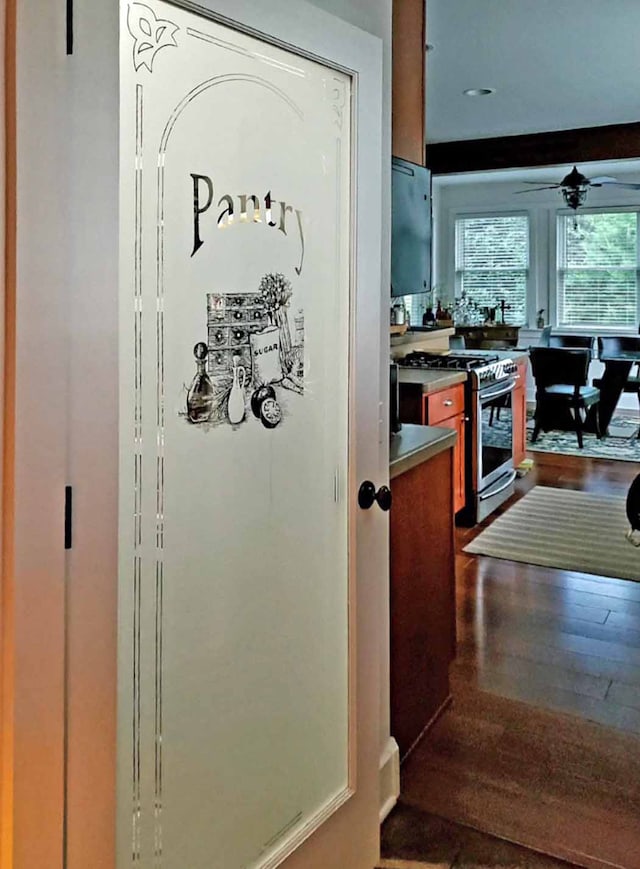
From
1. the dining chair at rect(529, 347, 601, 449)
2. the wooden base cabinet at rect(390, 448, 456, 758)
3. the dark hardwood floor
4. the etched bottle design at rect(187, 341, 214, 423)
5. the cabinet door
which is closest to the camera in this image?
the etched bottle design at rect(187, 341, 214, 423)

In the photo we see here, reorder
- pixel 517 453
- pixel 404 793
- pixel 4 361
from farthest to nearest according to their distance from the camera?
1. pixel 517 453
2. pixel 404 793
3. pixel 4 361

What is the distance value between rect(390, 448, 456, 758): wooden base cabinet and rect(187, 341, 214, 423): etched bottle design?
909mm

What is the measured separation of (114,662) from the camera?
4.25 ft

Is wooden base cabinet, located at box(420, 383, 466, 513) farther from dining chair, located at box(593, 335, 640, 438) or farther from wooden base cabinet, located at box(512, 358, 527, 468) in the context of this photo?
dining chair, located at box(593, 335, 640, 438)

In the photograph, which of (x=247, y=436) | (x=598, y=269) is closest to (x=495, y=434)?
(x=247, y=436)

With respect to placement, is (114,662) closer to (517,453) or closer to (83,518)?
(83,518)

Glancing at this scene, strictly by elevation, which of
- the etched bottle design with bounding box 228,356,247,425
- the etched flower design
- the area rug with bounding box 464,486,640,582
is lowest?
the area rug with bounding box 464,486,640,582

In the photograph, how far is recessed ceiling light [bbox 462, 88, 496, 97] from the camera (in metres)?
5.85

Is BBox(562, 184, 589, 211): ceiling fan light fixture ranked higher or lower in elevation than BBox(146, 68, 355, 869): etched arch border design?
higher

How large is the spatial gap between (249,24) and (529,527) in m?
4.04

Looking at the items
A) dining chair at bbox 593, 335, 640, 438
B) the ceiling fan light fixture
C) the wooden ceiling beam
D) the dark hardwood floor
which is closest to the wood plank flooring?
the dark hardwood floor

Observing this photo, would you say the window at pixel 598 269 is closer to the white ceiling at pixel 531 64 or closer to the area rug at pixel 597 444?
the area rug at pixel 597 444

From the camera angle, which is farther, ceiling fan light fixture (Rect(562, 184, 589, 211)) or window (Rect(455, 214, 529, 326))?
window (Rect(455, 214, 529, 326))

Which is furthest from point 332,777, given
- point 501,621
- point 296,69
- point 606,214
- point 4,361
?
point 606,214
